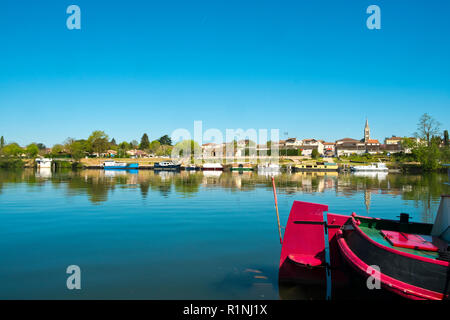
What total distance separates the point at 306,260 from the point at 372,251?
1.95 m

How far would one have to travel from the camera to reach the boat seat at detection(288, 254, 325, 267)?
9626 mm

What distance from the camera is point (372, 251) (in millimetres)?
8695

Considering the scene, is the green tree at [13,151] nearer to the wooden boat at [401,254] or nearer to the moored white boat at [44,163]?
the moored white boat at [44,163]

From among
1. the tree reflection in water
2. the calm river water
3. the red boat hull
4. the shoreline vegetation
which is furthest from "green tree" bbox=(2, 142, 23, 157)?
the red boat hull

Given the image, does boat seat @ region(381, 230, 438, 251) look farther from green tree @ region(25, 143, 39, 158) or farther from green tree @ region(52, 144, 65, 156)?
green tree @ region(52, 144, 65, 156)

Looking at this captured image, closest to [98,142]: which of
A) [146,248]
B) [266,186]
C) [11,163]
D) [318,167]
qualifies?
[11,163]

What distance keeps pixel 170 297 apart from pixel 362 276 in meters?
5.21

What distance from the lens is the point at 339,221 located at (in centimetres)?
1080

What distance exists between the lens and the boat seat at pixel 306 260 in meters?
9.63

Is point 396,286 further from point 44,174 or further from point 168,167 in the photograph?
point 168,167

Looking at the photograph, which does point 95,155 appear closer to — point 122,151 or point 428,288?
point 122,151

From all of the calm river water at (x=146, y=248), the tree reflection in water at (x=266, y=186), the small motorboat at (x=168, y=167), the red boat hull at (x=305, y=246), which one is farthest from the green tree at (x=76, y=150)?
the red boat hull at (x=305, y=246)

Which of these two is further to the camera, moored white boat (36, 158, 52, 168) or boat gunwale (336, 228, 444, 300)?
moored white boat (36, 158, 52, 168)
